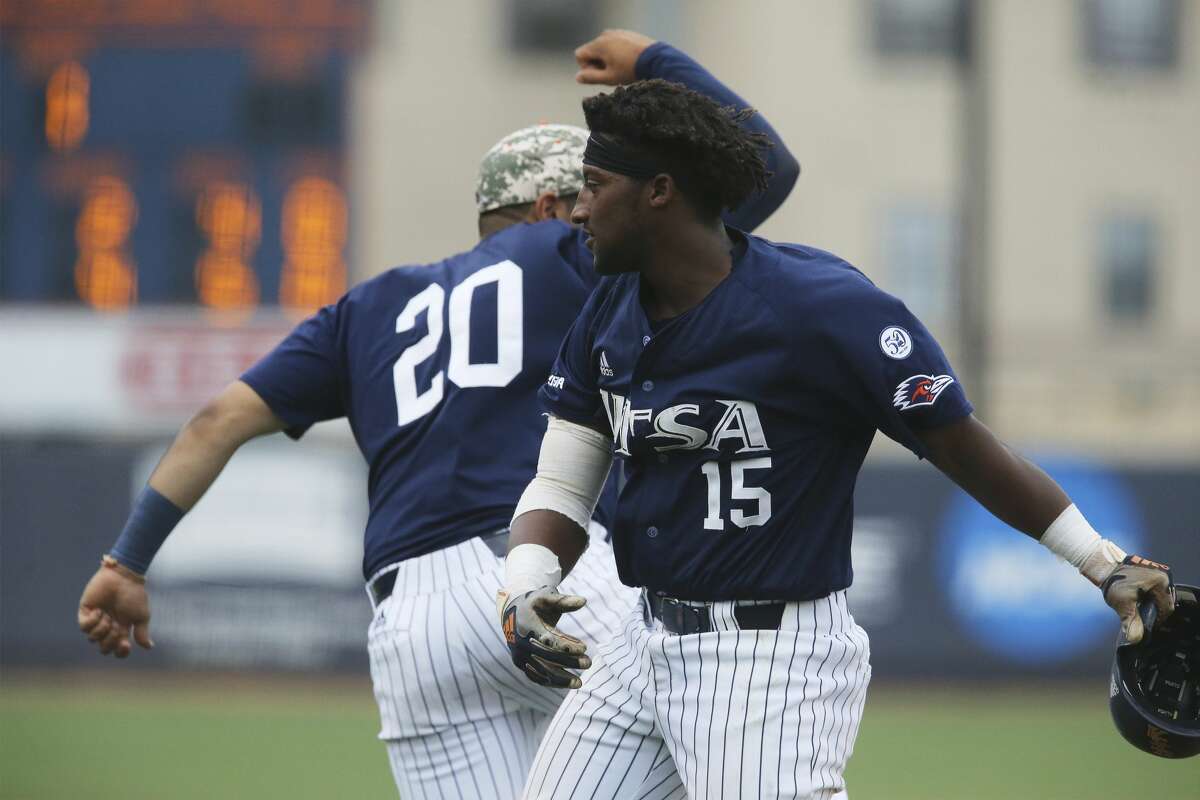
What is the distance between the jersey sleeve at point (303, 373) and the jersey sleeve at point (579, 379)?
954 mm

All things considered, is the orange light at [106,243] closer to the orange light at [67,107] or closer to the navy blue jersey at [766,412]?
the orange light at [67,107]

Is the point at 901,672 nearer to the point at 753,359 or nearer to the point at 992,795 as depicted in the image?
the point at 992,795

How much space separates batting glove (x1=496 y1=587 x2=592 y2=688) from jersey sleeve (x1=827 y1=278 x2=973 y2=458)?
2.25ft

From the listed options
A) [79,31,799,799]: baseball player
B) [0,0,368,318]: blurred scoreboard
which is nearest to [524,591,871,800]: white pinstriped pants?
[79,31,799,799]: baseball player

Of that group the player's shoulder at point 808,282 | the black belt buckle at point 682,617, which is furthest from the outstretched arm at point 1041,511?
the black belt buckle at point 682,617

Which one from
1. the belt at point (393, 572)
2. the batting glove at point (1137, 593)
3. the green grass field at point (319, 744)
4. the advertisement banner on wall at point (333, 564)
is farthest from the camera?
the advertisement banner on wall at point (333, 564)

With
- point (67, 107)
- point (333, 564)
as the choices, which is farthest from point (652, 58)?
point (67, 107)

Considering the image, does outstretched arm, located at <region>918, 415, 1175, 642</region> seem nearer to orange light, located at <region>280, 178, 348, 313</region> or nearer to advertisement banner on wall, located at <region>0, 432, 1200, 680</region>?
advertisement banner on wall, located at <region>0, 432, 1200, 680</region>

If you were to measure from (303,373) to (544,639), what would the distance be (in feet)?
4.66

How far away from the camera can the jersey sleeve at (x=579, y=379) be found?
3.53 meters

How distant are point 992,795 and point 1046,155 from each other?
559 inches

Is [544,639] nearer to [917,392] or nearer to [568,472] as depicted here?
[568,472]

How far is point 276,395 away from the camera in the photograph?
4.30 m

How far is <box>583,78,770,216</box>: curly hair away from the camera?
10.7 ft
